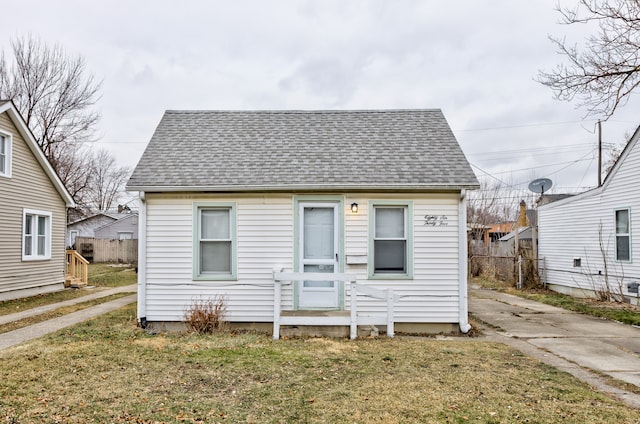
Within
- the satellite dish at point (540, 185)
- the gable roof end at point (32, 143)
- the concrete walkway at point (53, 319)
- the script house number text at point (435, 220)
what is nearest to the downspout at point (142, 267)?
the concrete walkway at point (53, 319)

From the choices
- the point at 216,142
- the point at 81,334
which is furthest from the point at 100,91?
the point at 81,334

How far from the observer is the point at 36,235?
1542 centimetres

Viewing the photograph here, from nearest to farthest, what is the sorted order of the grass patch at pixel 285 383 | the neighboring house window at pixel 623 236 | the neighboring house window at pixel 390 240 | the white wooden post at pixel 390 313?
1. the grass patch at pixel 285 383
2. the white wooden post at pixel 390 313
3. the neighboring house window at pixel 390 240
4. the neighboring house window at pixel 623 236

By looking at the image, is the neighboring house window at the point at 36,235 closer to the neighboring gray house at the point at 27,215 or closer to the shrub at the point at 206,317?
the neighboring gray house at the point at 27,215

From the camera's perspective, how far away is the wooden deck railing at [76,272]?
58.5 feet

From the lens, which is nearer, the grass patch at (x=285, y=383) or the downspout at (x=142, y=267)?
the grass patch at (x=285, y=383)

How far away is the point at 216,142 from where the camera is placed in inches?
404

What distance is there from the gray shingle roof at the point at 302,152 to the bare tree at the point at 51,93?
18.5 m

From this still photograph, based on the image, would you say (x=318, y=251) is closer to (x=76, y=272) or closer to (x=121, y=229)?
(x=76, y=272)

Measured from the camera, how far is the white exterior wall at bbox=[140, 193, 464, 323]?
9008 millimetres

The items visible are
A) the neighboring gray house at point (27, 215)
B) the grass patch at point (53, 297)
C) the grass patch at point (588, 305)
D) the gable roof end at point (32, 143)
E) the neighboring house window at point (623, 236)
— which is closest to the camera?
the grass patch at point (588, 305)

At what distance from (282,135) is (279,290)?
384 cm

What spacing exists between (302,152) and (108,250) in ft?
89.5

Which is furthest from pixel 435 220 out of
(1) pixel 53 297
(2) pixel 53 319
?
(1) pixel 53 297
